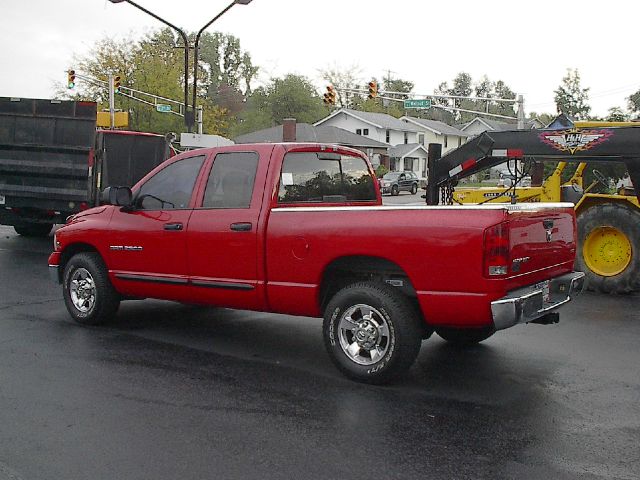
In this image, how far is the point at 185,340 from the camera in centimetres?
691

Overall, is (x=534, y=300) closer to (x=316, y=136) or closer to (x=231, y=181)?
(x=231, y=181)

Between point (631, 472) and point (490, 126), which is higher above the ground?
point (490, 126)

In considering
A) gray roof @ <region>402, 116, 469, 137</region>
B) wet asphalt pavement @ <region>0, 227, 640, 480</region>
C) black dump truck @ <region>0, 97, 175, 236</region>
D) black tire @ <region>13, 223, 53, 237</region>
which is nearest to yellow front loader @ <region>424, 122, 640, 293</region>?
wet asphalt pavement @ <region>0, 227, 640, 480</region>

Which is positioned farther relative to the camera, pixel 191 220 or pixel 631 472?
pixel 191 220

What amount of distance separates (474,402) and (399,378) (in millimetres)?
614

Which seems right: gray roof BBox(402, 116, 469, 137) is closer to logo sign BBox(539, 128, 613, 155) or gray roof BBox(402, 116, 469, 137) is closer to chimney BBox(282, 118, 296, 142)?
chimney BBox(282, 118, 296, 142)

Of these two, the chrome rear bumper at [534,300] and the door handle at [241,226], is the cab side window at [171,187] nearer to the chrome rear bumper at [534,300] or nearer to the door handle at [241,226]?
the door handle at [241,226]

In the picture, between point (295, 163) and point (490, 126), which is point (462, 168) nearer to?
point (295, 163)

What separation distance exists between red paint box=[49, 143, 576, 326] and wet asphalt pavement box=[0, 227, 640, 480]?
2.07ft

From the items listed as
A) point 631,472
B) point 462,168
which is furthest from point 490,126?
point 631,472

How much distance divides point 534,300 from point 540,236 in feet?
1.80

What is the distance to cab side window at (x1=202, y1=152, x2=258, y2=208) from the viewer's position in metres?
6.27

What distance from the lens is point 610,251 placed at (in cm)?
990

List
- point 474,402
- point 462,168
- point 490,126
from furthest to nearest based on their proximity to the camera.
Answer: point 490,126 → point 462,168 → point 474,402
